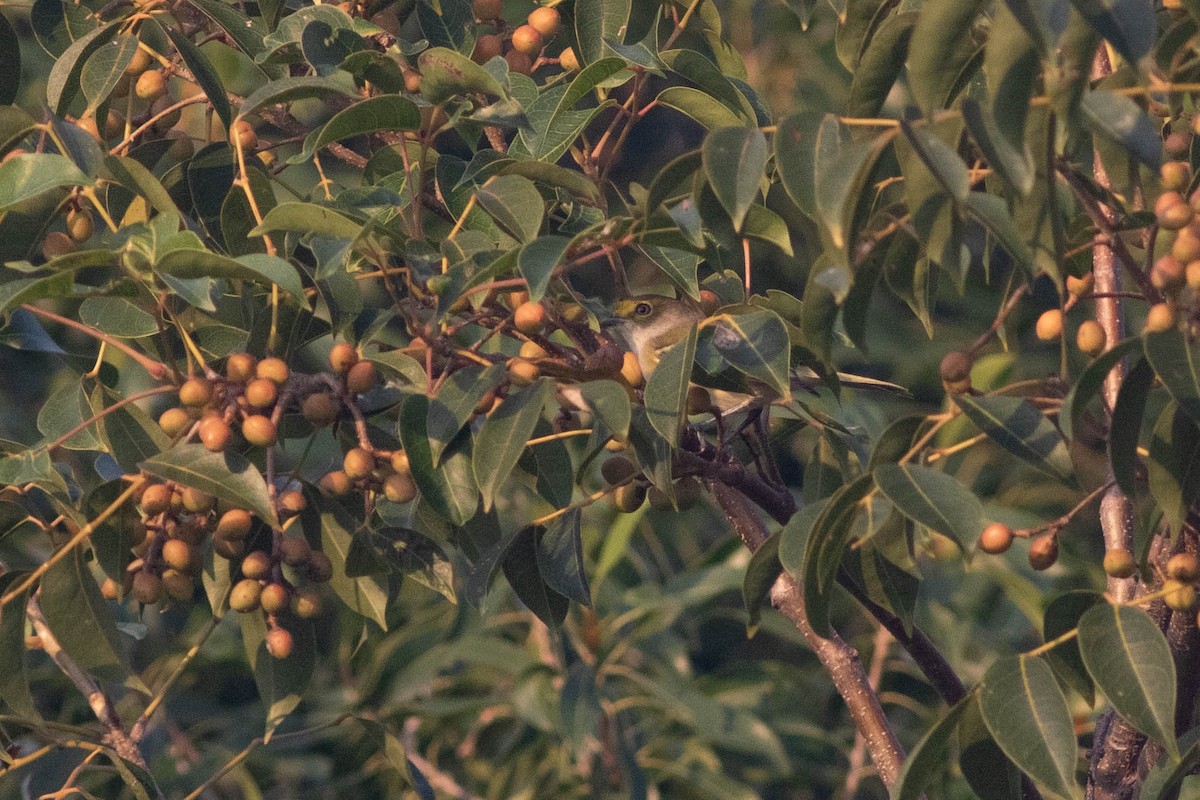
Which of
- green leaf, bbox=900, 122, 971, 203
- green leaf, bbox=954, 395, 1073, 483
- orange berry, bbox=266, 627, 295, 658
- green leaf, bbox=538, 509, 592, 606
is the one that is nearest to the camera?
green leaf, bbox=900, 122, 971, 203

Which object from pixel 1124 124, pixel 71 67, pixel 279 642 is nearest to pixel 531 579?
pixel 279 642

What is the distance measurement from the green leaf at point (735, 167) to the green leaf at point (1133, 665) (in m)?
0.75

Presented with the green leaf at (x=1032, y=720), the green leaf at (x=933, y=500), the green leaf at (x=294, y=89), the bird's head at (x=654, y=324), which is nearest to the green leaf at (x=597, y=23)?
the green leaf at (x=294, y=89)

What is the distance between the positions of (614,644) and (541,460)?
10.5ft

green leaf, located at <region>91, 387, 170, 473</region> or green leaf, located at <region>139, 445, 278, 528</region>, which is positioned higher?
green leaf, located at <region>139, 445, 278, 528</region>

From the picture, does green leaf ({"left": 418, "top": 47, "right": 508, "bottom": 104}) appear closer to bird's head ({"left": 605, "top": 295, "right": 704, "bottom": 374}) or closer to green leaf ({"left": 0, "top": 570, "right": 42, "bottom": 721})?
green leaf ({"left": 0, "top": 570, "right": 42, "bottom": 721})

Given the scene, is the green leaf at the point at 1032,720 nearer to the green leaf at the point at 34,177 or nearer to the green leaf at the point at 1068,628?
the green leaf at the point at 1068,628

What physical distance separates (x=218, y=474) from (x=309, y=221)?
419 mm

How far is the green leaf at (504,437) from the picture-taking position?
2.02m

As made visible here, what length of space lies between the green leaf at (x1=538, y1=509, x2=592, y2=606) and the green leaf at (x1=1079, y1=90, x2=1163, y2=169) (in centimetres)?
111

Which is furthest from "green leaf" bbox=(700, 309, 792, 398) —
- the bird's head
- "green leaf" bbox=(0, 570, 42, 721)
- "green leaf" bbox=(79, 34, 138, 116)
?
the bird's head

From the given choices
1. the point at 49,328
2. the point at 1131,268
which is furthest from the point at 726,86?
the point at 49,328

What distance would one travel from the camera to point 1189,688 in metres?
2.33

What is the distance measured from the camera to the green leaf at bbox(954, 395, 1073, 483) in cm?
186
